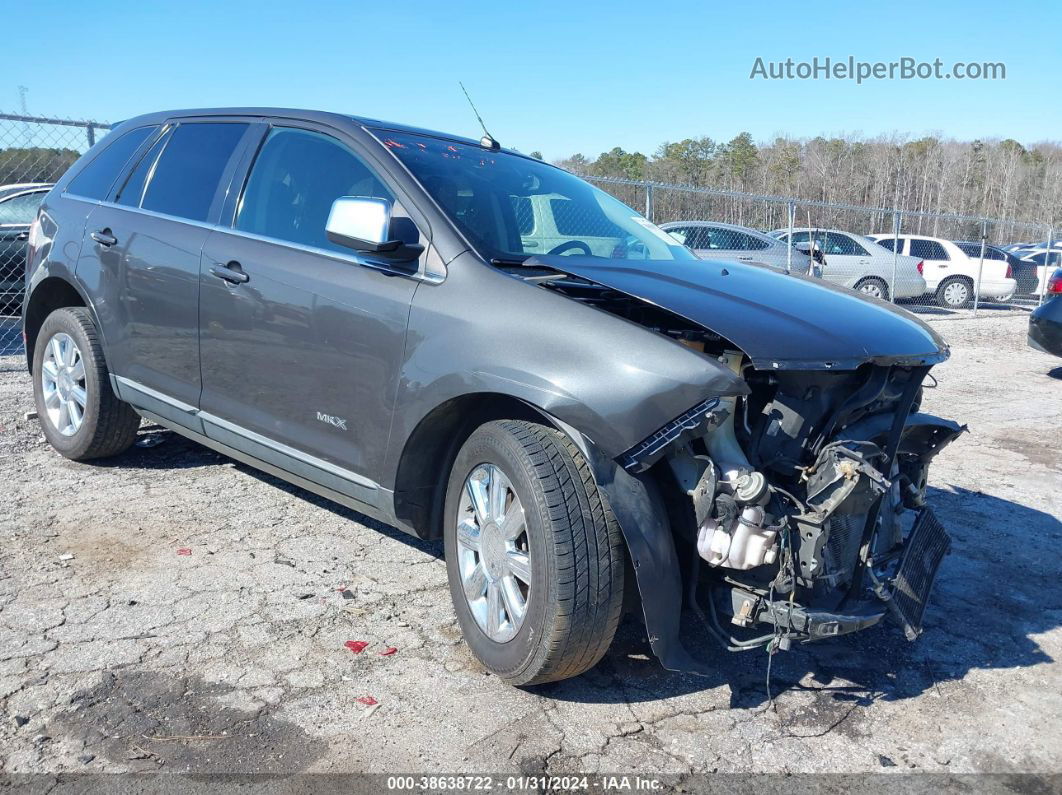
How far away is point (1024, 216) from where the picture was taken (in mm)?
49000

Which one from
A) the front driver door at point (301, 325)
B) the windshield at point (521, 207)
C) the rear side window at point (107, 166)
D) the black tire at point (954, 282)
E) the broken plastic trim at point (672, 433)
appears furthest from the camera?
the black tire at point (954, 282)

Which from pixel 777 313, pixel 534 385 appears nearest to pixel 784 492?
pixel 777 313

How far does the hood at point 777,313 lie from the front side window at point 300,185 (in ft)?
2.93

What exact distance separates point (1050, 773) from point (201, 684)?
105 inches

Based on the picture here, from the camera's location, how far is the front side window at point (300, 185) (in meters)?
3.60

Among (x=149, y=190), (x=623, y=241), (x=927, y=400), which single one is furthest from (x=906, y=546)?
(x=927, y=400)

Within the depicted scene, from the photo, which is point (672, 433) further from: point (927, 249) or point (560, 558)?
point (927, 249)

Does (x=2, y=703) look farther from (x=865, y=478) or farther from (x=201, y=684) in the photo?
(x=865, y=478)

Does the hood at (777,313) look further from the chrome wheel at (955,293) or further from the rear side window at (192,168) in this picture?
the chrome wheel at (955,293)

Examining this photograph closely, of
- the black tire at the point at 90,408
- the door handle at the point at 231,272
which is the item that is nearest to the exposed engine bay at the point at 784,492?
the door handle at the point at 231,272

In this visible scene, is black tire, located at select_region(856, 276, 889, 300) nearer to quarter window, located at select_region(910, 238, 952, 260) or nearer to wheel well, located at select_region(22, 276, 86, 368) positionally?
quarter window, located at select_region(910, 238, 952, 260)

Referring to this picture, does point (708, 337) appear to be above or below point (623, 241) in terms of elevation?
below

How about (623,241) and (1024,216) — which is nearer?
(623,241)

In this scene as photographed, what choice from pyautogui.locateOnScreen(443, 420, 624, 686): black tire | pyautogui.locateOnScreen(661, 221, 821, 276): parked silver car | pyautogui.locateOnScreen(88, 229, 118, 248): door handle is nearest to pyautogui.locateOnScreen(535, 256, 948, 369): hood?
pyautogui.locateOnScreen(443, 420, 624, 686): black tire
